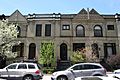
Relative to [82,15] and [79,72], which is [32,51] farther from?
[79,72]

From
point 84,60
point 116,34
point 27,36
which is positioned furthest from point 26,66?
point 116,34

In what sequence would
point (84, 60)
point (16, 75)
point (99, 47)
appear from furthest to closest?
point (99, 47) → point (84, 60) → point (16, 75)

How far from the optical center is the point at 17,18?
3675 cm

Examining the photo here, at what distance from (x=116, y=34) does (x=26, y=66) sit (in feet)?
73.9

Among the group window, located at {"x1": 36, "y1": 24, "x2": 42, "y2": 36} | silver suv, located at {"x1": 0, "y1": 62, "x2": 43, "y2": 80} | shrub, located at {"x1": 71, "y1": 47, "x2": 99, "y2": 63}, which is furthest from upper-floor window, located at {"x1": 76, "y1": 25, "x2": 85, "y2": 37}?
silver suv, located at {"x1": 0, "y1": 62, "x2": 43, "y2": 80}

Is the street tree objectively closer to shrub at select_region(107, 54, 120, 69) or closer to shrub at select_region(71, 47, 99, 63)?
shrub at select_region(71, 47, 99, 63)

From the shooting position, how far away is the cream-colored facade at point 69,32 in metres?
35.2

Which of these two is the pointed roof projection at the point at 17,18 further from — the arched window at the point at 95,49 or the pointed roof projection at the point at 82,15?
the arched window at the point at 95,49

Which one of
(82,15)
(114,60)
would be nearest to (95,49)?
(114,60)

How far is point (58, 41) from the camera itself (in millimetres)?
35375

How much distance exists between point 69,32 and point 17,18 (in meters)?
9.55

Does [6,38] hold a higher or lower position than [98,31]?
lower

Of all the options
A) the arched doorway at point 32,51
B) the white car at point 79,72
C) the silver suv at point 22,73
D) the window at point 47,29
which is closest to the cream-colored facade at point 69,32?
the arched doorway at point 32,51

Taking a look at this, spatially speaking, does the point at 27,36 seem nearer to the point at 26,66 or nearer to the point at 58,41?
the point at 58,41
